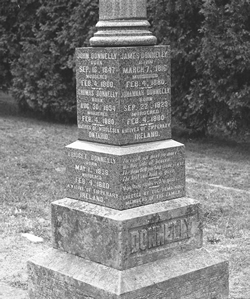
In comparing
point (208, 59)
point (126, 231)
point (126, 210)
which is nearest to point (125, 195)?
point (126, 210)

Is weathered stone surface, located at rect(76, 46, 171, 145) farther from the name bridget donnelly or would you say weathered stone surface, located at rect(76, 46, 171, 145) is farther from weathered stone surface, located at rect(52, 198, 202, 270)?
the name bridget donnelly

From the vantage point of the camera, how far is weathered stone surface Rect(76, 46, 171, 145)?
506 centimetres

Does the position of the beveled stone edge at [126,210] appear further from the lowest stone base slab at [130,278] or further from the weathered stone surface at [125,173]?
the lowest stone base slab at [130,278]

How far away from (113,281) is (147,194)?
2.42 feet

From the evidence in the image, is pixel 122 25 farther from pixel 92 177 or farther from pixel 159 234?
pixel 159 234

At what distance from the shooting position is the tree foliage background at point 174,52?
11383 millimetres

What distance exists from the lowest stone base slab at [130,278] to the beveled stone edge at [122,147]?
2.79 feet

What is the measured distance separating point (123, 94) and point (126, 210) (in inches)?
34.0

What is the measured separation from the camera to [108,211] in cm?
511

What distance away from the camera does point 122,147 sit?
5.12m

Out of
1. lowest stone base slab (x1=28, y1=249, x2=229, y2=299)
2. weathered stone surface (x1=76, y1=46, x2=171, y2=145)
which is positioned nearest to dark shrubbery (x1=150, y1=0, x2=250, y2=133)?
weathered stone surface (x1=76, y1=46, x2=171, y2=145)

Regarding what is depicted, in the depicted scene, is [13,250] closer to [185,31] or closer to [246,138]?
[185,31]

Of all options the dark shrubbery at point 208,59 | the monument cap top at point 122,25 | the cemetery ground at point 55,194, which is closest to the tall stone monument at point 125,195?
the monument cap top at point 122,25

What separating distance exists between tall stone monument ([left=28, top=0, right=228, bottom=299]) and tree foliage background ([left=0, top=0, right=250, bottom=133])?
6096mm
